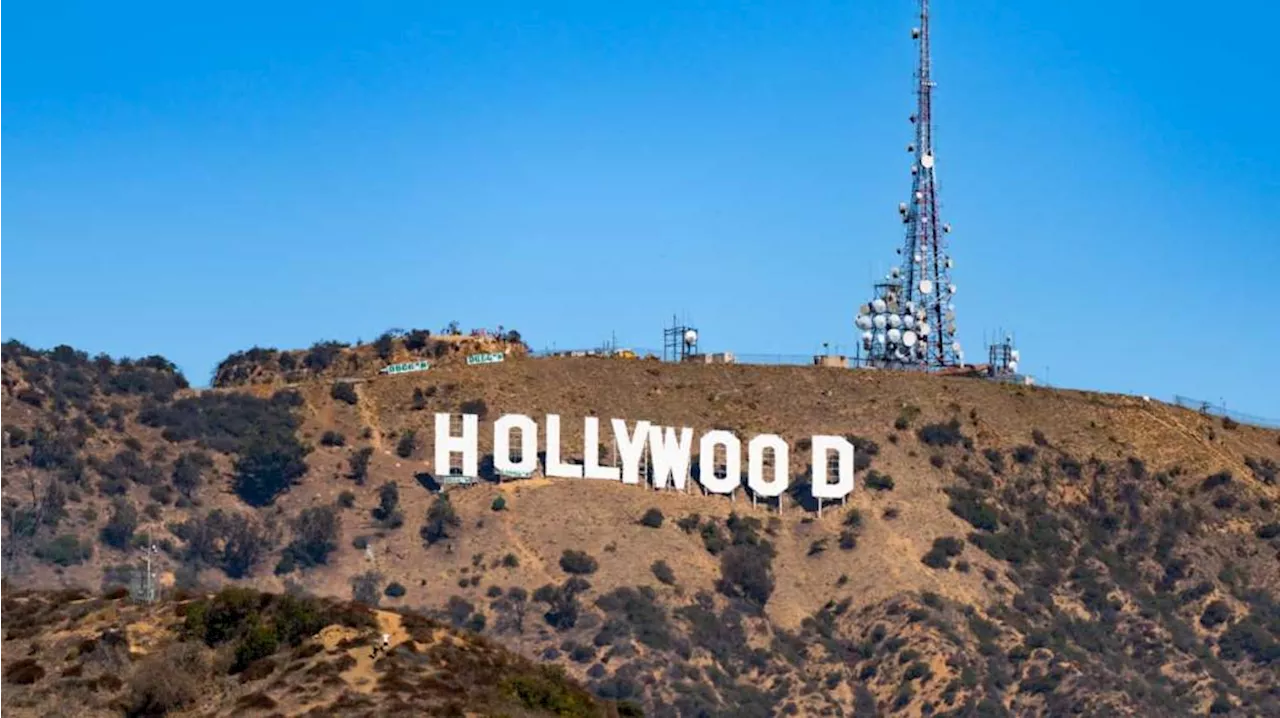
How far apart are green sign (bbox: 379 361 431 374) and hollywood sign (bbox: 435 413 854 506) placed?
27.6ft

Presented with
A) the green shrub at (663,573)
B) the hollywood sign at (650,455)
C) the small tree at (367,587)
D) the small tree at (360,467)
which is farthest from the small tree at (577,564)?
the small tree at (360,467)

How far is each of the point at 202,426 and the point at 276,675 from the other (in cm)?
7375

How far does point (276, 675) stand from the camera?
8712 cm

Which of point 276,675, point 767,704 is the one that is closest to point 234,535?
point 767,704

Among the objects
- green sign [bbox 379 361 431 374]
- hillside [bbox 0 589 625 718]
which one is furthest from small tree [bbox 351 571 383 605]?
hillside [bbox 0 589 625 718]

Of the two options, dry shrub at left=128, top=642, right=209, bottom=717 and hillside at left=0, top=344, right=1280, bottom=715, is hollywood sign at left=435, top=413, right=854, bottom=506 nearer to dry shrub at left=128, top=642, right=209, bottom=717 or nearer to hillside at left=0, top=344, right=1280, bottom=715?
hillside at left=0, top=344, right=1280, bottom=715

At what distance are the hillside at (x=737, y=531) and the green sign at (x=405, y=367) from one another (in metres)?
1.37

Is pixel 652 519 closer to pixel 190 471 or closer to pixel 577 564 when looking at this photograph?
pixel 577 564

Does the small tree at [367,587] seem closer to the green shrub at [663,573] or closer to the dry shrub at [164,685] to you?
the green shrub at [663,573]

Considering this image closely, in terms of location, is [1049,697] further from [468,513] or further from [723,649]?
[468,513]

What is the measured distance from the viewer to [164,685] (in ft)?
279

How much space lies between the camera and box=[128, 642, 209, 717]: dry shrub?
85125mm

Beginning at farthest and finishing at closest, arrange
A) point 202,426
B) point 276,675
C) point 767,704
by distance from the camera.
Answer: point 202,426 < point 767,704 < point 276,675

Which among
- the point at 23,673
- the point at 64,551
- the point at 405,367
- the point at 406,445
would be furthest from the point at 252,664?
the point at 405,367
